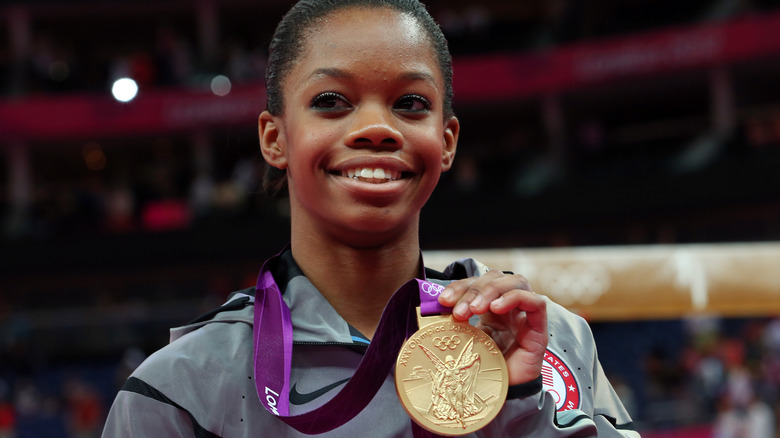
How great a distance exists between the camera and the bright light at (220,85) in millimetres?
18853

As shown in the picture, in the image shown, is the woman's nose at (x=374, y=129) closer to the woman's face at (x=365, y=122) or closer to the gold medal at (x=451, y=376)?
the woman's face at (x=365, y=122)

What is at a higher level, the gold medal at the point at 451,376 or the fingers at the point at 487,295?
the fingers at the point at 487,295

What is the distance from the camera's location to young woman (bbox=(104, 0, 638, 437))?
134 centimetres

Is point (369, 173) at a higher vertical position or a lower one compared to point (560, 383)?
higher

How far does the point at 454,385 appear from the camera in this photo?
132 cm

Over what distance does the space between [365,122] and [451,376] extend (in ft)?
1.35

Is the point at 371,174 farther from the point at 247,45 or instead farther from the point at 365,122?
the point at 247,45

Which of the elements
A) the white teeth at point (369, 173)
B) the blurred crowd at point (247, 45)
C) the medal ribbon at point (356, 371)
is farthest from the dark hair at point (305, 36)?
the blurred crowd at point (247, 45)

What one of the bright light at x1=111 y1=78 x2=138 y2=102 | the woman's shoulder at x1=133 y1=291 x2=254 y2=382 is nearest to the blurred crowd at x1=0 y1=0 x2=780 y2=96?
the bright light at x1=111 y1=78 x2=138 y2=102

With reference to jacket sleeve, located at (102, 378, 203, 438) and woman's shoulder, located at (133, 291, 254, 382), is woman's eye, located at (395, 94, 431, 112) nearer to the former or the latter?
woman's shoulder, located at (133, 291, 254, 382)

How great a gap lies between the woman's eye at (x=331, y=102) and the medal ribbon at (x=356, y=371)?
299 millimetres

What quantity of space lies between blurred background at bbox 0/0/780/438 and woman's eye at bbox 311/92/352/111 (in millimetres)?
10970

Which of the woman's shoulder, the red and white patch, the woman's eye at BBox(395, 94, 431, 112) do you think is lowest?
the red and white patch

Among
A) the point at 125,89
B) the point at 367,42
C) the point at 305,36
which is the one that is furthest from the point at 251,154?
the point at 367,42
